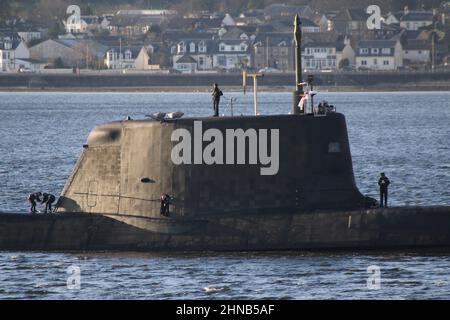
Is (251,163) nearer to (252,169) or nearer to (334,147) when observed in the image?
(252,169)

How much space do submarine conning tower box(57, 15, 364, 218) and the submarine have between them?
3cm

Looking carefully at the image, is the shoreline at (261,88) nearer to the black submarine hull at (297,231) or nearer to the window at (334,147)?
the black submarine hull at (297,231)

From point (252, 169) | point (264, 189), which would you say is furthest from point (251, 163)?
point (264, 189)

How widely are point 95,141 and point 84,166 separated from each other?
0.75 metres

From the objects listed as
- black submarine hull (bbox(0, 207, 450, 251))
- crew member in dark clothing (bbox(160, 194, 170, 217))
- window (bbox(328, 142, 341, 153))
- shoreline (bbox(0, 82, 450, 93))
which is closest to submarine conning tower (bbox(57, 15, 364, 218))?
window (bbox(328, 142, 341, 153))

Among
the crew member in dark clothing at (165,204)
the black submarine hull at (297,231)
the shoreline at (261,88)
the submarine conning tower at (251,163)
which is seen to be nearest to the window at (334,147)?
the submarine conning tower at (251,163)

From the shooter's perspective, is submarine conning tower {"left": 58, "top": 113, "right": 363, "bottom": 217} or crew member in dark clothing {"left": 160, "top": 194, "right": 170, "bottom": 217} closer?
submarine conning tower {"left": 58, "top": 113, "right": 363, "bottom": 217}

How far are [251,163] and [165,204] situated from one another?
7.94ft

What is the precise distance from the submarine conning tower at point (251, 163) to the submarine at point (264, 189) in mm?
25

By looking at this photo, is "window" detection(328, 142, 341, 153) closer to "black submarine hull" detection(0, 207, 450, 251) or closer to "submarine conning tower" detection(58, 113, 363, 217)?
"submarine conning tower" detection(58, 113, 363, 217)

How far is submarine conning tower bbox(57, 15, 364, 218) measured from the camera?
36.4 metres

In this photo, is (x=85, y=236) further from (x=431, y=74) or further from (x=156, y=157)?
(x=431, y=74)

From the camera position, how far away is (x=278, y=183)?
1439 inches

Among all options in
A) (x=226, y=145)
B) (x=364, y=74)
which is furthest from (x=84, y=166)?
(x=364, y=74)
